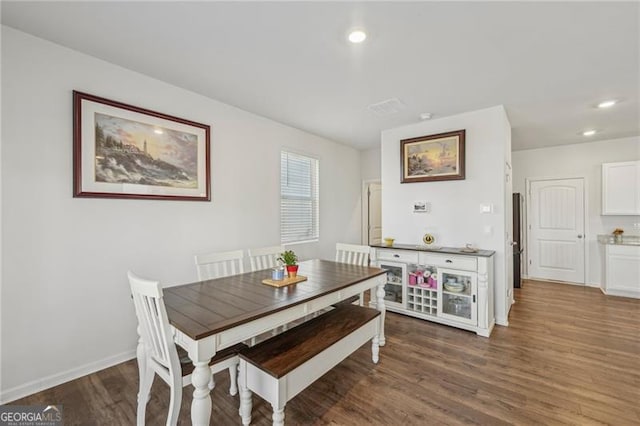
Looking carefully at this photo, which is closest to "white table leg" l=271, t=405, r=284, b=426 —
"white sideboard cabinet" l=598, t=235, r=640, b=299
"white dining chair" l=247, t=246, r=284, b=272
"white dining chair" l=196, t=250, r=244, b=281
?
"white dining chair" l=196, t=250, r=244, b=281

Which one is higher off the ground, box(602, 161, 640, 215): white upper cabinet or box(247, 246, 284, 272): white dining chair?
box(602, 161, 640, 215): white upper cabinet

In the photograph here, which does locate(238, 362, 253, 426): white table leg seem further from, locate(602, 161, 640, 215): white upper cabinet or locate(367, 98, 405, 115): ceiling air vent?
locate(602, 161, 640, 215): white upper cabinet

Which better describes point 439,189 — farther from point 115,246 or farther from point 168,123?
point 115,246

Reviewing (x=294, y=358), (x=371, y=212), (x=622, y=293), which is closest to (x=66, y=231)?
(x=294, y=358)

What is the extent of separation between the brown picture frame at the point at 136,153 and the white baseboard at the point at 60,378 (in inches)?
55.7

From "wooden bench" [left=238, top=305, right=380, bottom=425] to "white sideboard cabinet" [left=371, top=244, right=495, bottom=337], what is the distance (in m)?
1.38

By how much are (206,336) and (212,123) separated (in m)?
2.55

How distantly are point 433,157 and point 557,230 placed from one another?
11.5 ft

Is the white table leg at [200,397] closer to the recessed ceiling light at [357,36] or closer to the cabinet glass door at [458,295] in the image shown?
the recessed ceiling light at [357,36]

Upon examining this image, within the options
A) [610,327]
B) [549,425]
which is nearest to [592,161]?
[610,327]

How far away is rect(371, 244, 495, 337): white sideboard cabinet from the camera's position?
3.02m

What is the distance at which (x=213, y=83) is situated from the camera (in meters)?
2.76

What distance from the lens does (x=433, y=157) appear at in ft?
12.4

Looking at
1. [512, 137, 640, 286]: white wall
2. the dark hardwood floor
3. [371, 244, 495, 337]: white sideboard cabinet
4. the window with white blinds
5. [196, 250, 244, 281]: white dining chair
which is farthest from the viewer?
[512, 137, 640, 286]: white wall
